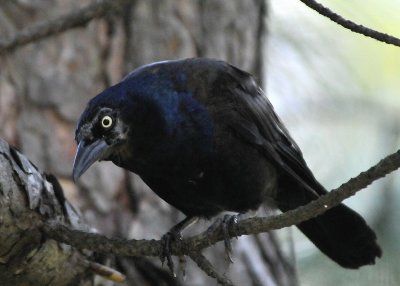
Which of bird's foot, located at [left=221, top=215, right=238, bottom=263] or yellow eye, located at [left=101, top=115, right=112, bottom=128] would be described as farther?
yellow eye, located at [left=101, top=115, right=112, bottom=128]

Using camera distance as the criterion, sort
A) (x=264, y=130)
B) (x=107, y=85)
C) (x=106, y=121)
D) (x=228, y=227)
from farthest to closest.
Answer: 1. (x=107, y=85)
2. (x=264, y=130)
3. (x=106, y=121)
4. (x=228, y=227)

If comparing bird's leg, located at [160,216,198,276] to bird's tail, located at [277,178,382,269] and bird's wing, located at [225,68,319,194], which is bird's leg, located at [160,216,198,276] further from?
bird's tail, located at [277,178,382,269]

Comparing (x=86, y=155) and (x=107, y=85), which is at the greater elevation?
(x=86, y=155)

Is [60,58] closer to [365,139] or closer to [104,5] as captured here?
[104,5]

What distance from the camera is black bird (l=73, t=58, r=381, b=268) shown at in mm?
3195

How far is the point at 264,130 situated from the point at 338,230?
22.5 inches

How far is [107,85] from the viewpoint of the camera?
418 centimetres

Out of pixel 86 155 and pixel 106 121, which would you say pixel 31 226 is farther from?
pixel 106 121

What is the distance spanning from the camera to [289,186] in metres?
3.74

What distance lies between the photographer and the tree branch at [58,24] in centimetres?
379

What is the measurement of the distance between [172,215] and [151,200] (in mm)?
122

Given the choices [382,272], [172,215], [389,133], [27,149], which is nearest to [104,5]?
[27,149]

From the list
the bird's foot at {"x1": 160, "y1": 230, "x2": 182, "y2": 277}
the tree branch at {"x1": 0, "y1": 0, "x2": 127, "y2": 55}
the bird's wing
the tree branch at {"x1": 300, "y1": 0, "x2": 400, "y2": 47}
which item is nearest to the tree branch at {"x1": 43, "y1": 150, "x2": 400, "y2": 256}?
the bird's foot at {"x1": 160, "y1": 230, "x2": 182, "y2": 277}

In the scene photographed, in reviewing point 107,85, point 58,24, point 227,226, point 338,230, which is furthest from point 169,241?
point 58,24
